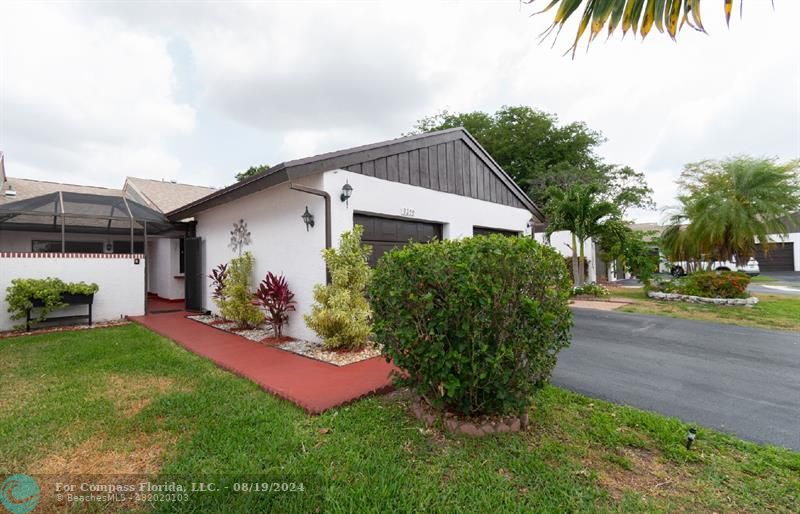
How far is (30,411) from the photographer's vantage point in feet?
10.7

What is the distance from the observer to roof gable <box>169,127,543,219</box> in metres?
5.51

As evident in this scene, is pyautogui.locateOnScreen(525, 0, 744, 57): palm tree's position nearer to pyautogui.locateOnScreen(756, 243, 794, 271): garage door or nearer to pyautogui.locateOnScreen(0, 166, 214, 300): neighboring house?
pyautogui.locateOnScreen(0, 166, 214, 300): neighboring house

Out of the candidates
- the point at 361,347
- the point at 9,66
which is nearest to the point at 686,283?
the point at 361,347

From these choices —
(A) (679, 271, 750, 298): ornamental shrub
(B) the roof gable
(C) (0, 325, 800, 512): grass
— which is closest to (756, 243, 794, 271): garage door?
(A) (679, 271, 750, 298): ornamental shrub

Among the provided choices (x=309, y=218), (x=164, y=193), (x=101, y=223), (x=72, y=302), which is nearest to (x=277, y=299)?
(x=309, y=218)

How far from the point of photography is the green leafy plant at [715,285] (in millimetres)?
10273

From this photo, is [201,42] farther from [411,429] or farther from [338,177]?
[411,429]

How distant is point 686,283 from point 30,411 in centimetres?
1616

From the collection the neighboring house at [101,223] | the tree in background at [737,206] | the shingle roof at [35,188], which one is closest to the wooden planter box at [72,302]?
the neighboring house at [101,223]

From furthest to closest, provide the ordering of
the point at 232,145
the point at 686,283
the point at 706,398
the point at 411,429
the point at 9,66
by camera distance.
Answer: the point at 232,145
the point at 686,283
the point at 9,66
the point at 706,398
the point at 411,429

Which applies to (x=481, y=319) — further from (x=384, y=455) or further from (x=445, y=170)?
(x=445, y=170)

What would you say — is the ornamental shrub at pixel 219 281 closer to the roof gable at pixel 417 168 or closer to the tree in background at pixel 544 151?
the roof gable at pixel 417 168

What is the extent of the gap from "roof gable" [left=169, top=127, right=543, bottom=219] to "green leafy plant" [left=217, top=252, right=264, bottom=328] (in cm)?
145

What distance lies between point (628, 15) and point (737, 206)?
535 inches
